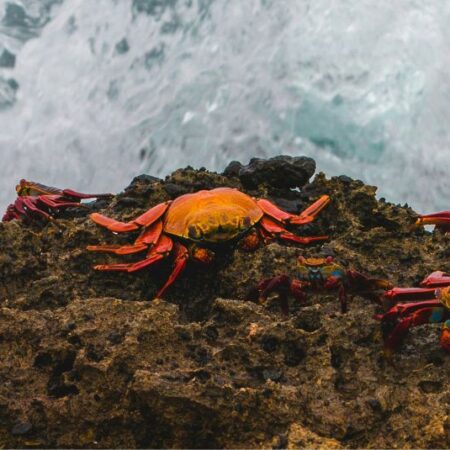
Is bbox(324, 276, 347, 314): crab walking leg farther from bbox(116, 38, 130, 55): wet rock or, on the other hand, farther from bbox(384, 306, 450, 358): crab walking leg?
bbox(116, 38, 130, 55): wet rock

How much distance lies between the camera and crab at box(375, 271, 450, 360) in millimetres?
3051

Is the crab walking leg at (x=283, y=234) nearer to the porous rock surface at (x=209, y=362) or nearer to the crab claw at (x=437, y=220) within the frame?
the porous rock surface at (x=209, y=362)

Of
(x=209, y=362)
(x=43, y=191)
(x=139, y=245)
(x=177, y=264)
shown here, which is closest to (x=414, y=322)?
(x=209, y=362)

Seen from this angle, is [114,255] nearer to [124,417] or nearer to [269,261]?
[269,261]

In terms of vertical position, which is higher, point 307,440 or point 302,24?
point 302,24

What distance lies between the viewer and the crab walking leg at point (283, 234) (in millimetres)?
4215

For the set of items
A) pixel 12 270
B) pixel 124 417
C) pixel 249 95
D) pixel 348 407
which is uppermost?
pixel 249 95

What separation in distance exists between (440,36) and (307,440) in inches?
635

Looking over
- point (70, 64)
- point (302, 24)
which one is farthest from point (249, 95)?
point (70, 64)

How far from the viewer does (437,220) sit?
13.6ft

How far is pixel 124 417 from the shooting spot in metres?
2.84

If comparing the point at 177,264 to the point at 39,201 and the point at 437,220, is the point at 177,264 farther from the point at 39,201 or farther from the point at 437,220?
the point at 437,220

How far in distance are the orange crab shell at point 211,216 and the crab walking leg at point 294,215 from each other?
0.16 feet

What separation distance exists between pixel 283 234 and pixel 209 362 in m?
1.40
